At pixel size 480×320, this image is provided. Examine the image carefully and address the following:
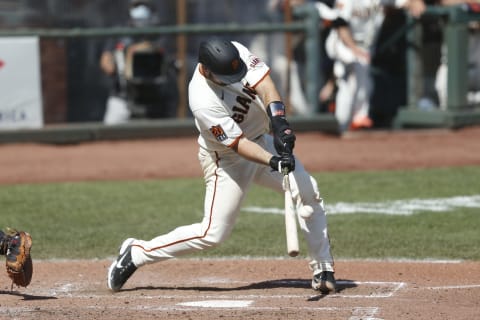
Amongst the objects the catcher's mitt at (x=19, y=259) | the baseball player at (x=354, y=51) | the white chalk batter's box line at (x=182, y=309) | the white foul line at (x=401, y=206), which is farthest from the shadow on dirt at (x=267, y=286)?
the baseball player at (x=354, y=51)

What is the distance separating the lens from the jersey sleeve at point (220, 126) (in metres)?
5.73

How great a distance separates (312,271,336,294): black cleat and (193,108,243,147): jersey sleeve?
3.10 ft

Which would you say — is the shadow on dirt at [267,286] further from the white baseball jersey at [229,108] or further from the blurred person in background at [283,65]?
the blurred person in background at [283,65]

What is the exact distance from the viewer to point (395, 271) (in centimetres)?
676


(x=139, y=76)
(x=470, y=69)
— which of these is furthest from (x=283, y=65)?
(x=470, y=69)

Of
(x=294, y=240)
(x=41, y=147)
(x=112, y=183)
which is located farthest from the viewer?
(x=41, y=147)

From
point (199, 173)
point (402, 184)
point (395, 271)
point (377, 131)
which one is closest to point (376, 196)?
point (402, 184)

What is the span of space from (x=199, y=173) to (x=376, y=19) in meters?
3.52

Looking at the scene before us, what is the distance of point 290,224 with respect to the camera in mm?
5660

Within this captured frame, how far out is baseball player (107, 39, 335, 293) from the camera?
5.75 metres

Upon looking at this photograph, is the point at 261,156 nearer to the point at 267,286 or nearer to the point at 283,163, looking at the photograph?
the point at 283,163

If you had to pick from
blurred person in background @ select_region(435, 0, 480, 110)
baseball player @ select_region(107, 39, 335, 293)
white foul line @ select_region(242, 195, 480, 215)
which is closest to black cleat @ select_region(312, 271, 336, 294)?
baseball player @ select_region(107, 39, 335, 293)

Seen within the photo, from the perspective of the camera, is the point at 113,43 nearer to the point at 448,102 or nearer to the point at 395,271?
the point at 448,102

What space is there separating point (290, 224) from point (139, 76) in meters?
7.81
